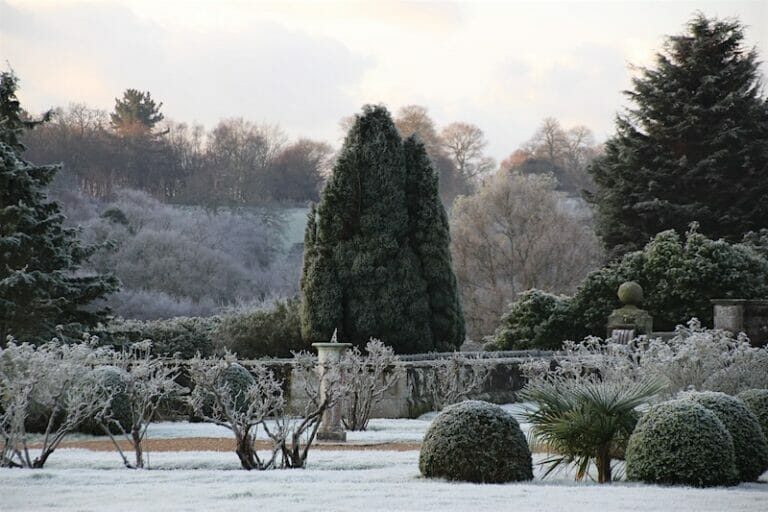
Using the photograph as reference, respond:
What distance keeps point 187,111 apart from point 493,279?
20105mm

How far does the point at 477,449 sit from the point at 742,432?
223 centimetres

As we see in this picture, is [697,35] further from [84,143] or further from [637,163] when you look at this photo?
[84,143]

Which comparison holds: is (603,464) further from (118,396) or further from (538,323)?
(538,323)

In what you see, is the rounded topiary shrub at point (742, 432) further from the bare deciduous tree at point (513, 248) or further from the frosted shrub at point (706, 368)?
the bare deciduous tree at point (513, 248)

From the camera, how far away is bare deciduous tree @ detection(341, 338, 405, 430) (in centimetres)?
1355

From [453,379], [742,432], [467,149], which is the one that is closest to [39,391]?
[453,379]

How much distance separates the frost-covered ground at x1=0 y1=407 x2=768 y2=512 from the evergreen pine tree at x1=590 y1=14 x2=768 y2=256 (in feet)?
50.3

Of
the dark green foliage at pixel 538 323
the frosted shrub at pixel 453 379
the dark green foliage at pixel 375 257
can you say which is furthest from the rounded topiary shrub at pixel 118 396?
the dark green foliage at pixel 538 323

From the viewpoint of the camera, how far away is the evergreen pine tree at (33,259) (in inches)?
640

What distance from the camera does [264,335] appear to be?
19172 millimetres

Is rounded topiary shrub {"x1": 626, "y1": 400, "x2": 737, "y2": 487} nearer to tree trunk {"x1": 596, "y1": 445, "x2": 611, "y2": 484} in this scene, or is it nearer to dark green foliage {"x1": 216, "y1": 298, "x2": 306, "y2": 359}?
tree trunk {"x1": 596, "y1": 445, "x2": 611, "y2": 484}

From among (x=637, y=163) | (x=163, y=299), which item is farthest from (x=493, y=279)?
(x=163, y=299)

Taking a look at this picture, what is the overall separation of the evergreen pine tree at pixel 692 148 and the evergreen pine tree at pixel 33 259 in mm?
12562

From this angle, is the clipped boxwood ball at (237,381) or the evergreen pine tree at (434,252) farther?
the evergreen pine tree at (434,252)
